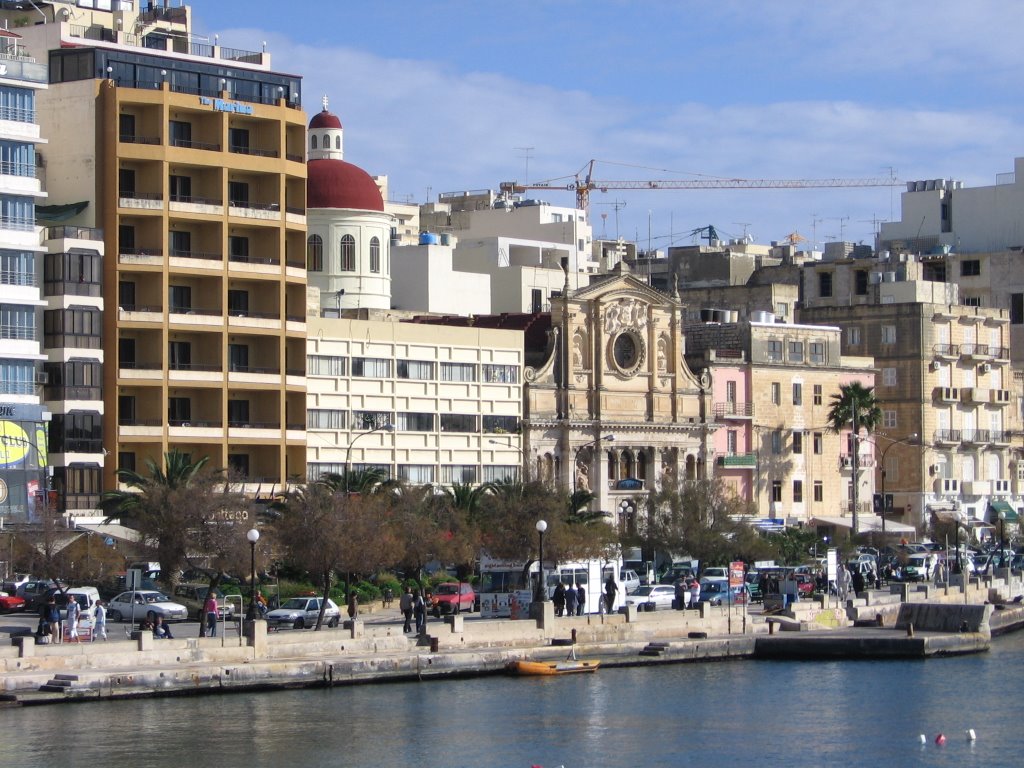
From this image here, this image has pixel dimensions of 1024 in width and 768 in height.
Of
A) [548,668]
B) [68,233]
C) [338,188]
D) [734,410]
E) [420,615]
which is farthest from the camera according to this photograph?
→ [734,410]

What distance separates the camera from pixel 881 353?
12312cm

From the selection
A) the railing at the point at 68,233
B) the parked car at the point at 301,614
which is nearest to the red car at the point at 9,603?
the parked car at the point at 301,614

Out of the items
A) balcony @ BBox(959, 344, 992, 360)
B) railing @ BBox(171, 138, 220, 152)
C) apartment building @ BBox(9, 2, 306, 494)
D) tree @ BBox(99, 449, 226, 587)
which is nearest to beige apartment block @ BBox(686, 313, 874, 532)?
balcony @ BBox(959, 344, 992, 360)

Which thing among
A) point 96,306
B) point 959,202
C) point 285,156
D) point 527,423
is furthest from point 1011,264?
point 96,306

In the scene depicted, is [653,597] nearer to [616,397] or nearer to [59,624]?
[59,624]

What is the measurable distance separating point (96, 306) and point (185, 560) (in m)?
15.3

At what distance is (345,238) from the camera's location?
346 ft

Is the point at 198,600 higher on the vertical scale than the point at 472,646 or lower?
higher

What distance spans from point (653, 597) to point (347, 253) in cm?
3420

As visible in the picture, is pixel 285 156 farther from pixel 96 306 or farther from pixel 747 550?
pixel 747 550

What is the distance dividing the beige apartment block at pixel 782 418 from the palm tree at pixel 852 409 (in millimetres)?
523

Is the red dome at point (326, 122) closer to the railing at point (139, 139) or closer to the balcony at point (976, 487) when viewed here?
the railing at point (139, 139)

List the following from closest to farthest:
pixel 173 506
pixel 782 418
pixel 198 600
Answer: pixel 173 506
pixel 198 600
pixel 782 418

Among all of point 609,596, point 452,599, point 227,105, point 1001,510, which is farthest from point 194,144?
point 1001,510
